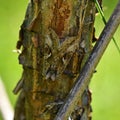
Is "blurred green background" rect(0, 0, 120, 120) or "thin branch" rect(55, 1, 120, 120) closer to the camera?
"thin branch" rect(55, 1, 120, 120)

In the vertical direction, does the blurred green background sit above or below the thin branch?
below

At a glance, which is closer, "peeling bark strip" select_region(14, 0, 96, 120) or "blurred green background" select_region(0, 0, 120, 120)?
"peeling bark strip" select_region(14, 0, 96, 120)

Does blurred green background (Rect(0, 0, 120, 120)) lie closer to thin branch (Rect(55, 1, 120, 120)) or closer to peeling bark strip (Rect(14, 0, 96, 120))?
peeling bark strip (Rect(14, 0, 96, 120))

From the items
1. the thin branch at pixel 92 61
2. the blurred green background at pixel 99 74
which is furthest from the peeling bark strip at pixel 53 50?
the blurred green background at pixel 99 74

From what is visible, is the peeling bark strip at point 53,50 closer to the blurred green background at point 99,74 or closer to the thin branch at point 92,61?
the thin branch at point 92,61

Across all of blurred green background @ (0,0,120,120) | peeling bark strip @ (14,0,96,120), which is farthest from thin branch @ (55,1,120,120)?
blurred green background @ (0,0,120,120)
